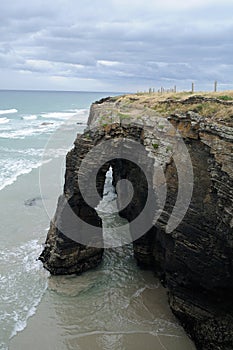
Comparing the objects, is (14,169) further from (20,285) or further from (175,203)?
(175,203)

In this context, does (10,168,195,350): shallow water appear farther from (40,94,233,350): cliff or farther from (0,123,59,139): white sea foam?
(0,123,59,139): white sea foam

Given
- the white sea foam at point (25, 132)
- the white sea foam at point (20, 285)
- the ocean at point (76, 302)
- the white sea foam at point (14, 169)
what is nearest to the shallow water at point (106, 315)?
the ocean at point (76, 302)

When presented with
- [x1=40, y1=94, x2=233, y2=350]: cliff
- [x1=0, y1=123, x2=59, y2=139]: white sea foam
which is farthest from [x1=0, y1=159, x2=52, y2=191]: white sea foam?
[x1=0, y1=123, x2=59, y2=139]: white sea foam

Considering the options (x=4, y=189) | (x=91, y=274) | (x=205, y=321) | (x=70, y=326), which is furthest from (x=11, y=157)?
(x=205, y=321)

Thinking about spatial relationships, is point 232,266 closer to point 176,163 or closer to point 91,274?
point 176,163

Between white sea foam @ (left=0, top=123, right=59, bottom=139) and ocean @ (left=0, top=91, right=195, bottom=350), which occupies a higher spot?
white sea foam @ (left=0, top=123, right=59, bottom=139)

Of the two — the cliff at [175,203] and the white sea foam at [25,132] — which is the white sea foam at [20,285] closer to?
the cliff at [175,203]

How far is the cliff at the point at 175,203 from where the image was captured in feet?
38.9

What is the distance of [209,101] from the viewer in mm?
15008

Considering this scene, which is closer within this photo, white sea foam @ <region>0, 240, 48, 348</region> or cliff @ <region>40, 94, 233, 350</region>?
cliff @ <region>40, 94, 233, 350</region>

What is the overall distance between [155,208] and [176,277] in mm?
2636

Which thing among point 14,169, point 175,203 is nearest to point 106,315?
point 175,203

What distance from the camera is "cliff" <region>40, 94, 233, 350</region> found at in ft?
38.9

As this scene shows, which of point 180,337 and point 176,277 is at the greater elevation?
point 176,277
